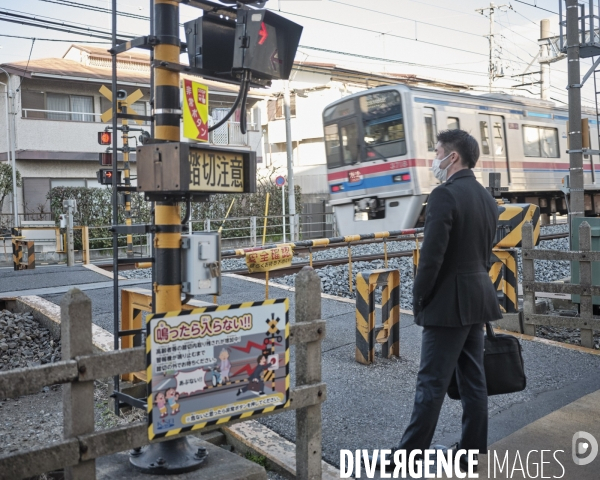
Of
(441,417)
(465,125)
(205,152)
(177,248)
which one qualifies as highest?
(465,125)

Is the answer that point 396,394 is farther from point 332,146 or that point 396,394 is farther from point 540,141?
point 540,141

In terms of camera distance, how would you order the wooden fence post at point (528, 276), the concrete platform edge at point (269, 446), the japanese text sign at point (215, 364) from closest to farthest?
the japanese text sign at point (215, 364) → the concrete platform edge at point (269, 446) → the wooden fence post at point (528, 276)

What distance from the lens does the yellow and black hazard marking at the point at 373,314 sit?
238 inches

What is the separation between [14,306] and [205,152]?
262 inches

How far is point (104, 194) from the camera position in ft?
77.8

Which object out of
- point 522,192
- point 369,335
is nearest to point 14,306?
point 369,335

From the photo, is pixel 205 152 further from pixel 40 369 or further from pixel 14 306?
pixel 14 306

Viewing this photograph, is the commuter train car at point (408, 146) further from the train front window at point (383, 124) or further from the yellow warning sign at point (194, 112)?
the yellow warning sign at point (194, 112)

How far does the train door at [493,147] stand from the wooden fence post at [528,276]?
973 cm

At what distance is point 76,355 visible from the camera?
3.03m

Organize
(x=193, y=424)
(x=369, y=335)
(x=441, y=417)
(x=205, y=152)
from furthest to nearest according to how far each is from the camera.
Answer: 1. (x=369, y=335)
2. (x=441, y=417)
3. (x=205, y=152)
4. (x=193, y=424)

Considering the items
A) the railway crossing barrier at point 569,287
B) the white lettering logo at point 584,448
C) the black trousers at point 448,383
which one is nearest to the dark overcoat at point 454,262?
the black trousers at point 448,383

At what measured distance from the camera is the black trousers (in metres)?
3.86

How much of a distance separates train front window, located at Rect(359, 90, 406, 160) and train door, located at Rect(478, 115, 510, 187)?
2576 millimetres
